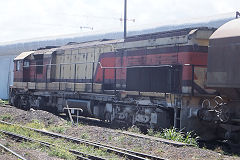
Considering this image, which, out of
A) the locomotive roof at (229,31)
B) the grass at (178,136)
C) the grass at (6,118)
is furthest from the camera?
the grass at (6,118)

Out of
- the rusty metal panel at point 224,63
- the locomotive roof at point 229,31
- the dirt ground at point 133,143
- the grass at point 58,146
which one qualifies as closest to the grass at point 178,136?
the dirt ground at point 133,143

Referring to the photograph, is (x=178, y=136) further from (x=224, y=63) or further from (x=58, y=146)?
(x=58, y=146)

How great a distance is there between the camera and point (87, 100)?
53.9ft

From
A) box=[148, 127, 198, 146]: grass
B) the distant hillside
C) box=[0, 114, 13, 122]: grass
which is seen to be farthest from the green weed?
the distant hillside

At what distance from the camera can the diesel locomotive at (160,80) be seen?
931 centimetres

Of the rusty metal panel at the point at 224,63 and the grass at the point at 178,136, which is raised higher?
the rusty metal panel at the point at 224,63

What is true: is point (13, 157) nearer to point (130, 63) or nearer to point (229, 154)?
point (229, 154)

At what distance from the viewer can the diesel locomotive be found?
9.31 meters

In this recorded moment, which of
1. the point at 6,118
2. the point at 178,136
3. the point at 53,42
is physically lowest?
the point at 6,118

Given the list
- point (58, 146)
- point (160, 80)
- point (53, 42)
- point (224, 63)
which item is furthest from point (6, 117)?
point (53, 42)

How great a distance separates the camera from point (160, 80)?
12.6 metres

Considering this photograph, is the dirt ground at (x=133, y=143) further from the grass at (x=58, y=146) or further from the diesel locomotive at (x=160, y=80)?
the diesel locomotive at (x=160, y=80)

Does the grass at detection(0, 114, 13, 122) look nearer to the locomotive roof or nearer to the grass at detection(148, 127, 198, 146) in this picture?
the grass at detection(148, 127, 198, 146)

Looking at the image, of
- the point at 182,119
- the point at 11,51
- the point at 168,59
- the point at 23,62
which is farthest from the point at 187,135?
the point at 11,51
